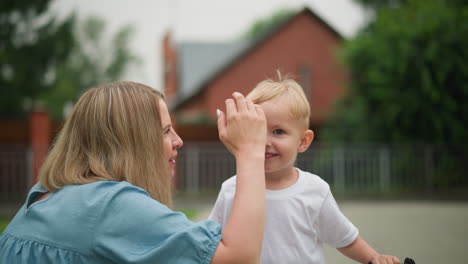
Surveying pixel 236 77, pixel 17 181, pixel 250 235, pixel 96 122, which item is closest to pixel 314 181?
pixel 250 235

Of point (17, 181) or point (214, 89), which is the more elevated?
point (214, 89)

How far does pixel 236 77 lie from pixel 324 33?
162 inches

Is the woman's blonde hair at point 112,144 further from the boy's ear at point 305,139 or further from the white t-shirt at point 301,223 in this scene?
the boy's ear at point 305,139

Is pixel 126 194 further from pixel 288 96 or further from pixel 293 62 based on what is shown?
pixel 293 62

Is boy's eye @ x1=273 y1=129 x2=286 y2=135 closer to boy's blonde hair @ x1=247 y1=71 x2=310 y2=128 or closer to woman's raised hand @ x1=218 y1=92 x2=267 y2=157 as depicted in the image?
boy's blonde hair @ x1=247 y1=71 x2=310 y2=128

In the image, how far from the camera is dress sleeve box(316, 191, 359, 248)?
196 cm

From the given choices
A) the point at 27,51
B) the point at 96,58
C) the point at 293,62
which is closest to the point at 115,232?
the point at 27,51

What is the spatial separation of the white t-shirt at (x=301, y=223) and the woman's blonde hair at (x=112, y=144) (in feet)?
1.88

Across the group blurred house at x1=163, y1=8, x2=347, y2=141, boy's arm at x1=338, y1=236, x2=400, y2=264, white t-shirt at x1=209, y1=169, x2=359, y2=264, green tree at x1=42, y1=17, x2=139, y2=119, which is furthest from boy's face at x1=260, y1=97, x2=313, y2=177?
green tree at x1=42, y1=17, x2=139, y2=119

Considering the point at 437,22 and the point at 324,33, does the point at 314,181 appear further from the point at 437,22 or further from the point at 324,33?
the point at 324,33

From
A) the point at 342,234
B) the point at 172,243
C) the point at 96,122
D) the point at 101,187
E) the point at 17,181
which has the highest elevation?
the point at 96,122

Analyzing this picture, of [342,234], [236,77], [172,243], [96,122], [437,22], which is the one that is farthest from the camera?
[236,77]

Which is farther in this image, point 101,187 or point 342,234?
point 342,234

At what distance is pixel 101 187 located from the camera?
4.33ft
